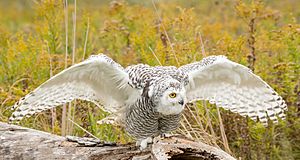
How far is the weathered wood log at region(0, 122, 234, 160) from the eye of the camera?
3.85 meters

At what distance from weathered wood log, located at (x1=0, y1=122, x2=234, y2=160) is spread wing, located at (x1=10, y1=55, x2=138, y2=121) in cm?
22

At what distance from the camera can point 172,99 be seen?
4.00 metres

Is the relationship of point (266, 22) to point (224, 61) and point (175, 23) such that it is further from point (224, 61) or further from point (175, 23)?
point (224, 61)


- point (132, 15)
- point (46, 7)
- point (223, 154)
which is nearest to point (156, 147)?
point (223, 154)

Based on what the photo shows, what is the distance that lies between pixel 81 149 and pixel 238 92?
5.18ft

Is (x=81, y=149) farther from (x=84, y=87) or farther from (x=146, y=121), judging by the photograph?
(x=84, y=87)

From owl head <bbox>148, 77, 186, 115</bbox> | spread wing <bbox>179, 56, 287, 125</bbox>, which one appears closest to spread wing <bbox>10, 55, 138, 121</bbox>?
owl head <bbox>148, 77, 186, 115</bbox>

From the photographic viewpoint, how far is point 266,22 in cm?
780

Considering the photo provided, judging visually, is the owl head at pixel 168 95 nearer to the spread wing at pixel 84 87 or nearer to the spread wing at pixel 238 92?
the spread wing at pixel 84 87

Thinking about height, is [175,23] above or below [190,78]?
above

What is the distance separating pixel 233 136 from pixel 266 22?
2528mm

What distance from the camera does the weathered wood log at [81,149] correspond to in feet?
12.6

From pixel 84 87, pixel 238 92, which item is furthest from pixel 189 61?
pixel 84 87

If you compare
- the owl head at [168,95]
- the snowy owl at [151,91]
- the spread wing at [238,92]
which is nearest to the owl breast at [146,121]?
the snowy owl at [151,91]
